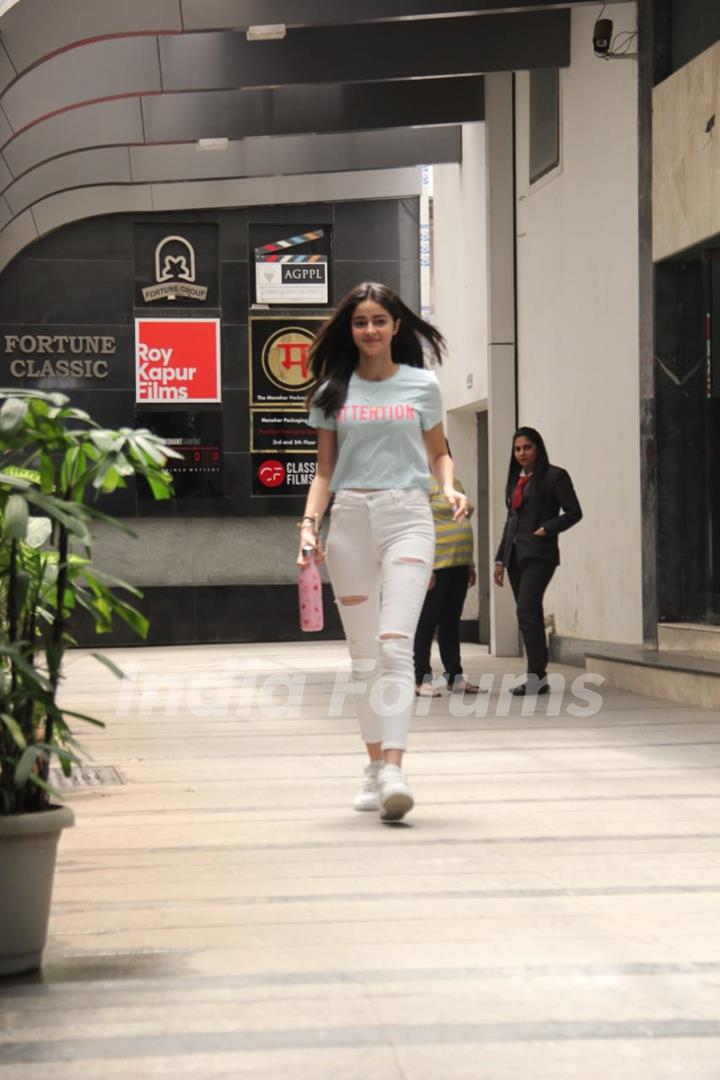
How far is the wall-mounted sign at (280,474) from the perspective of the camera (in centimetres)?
2131

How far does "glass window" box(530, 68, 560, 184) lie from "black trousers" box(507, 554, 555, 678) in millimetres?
5013

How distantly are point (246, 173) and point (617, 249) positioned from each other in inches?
267

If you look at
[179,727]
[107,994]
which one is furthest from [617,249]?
[107,994]

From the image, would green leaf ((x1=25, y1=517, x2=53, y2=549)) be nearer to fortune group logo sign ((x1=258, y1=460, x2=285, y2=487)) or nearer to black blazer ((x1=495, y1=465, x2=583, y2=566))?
black blazer ((x1=495, y1=465, x2=583, y2=566))

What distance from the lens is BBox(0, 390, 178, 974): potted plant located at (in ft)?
11.4

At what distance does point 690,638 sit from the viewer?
1131cm

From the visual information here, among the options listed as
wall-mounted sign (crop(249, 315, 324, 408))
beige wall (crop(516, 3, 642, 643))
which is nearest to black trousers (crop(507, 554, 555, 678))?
beige wall (crop(516, 3, 642, 643))

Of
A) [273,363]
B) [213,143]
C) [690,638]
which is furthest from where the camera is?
[273,363]

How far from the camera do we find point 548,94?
14609 millimetres

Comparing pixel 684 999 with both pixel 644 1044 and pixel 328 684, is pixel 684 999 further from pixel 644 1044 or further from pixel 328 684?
pixel 328 684

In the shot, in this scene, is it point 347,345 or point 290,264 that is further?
point 290,264

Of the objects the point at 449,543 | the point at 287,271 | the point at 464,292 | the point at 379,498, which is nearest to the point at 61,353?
the point at 287,271

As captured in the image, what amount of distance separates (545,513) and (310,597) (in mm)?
5379

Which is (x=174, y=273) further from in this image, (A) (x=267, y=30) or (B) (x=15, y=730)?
(B) (x=15, y=730)
